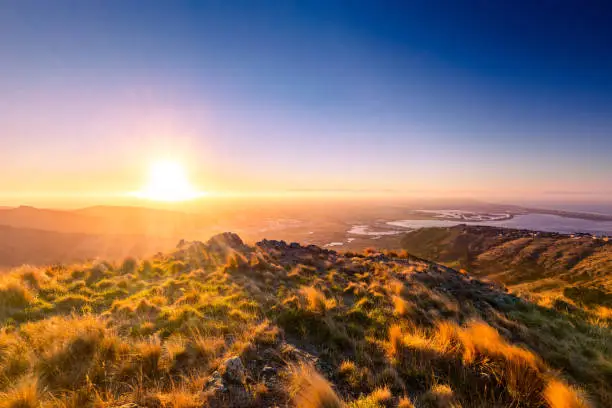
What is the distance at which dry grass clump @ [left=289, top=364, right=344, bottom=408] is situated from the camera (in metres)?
3.39

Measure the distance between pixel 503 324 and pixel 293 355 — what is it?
23.7ft

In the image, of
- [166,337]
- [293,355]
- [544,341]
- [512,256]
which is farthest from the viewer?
[512,256]

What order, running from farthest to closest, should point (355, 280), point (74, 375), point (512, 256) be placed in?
point (512, 256)
point (355, 280)
point (74, 375)

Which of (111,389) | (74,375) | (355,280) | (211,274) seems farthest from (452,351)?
(211,274)

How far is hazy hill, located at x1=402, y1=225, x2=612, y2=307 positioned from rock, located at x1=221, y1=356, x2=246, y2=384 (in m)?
20.5

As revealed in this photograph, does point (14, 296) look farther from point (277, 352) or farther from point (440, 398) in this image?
point (440, 398)

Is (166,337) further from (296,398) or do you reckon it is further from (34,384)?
(296,398)

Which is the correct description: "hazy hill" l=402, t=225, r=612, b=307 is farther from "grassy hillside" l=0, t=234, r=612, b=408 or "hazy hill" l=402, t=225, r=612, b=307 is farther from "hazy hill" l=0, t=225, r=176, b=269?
"hazy hill" l=0, t=225, r=176, b=269

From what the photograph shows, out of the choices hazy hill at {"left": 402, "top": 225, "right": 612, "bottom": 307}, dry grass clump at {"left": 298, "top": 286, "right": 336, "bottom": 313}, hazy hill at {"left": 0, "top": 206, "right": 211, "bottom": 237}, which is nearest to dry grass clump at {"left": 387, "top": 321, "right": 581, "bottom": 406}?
dry grass clump at {"left": 298, "top": 286, "right": 336, "bottom": 313}

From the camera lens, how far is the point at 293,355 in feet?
16.5

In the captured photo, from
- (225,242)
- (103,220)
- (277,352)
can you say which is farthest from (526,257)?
(103,220)

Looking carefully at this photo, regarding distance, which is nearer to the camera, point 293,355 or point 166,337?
point 293,355

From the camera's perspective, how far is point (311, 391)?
11.7ft

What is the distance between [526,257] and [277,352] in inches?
3030
